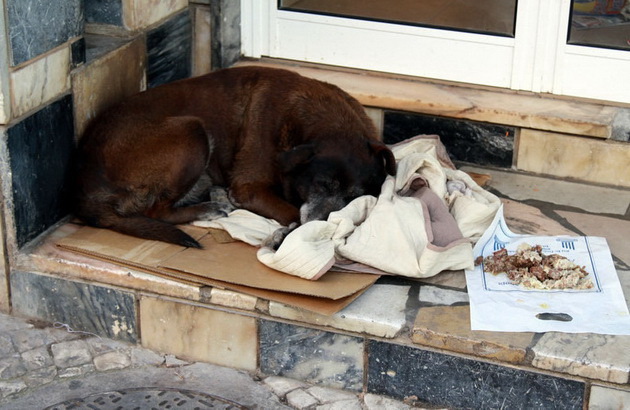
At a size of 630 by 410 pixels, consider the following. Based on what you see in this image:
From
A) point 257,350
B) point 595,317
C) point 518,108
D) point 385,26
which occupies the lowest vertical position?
point 257,350

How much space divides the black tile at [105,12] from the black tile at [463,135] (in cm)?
150

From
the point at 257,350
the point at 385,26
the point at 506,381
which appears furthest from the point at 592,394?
the point at 385,26

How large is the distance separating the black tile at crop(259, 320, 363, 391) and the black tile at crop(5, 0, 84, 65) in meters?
1.50

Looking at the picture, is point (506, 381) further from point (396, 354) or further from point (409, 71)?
point (409, 71)

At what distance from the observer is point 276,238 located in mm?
4066

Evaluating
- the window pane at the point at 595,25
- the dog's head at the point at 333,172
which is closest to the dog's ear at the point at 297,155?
the dog's head at the point at 333,172

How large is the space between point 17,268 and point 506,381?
2140 mm

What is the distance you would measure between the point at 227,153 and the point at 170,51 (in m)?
0.85

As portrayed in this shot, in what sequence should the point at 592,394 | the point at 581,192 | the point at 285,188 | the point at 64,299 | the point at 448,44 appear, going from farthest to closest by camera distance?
the point at 448,44, the point at 581,192, the point at 285,188, the point at 64,299, the point at 592,394

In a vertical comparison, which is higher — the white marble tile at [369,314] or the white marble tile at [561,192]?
the white marble tile at [561,192]

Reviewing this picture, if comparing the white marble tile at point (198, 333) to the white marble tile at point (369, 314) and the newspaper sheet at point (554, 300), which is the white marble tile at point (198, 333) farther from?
the newspaper sheet at point (554, 300)

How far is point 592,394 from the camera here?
3340mm

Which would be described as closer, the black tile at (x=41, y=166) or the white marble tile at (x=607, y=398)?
the white marble tile at (x=607, y=398)

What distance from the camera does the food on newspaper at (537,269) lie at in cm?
374
